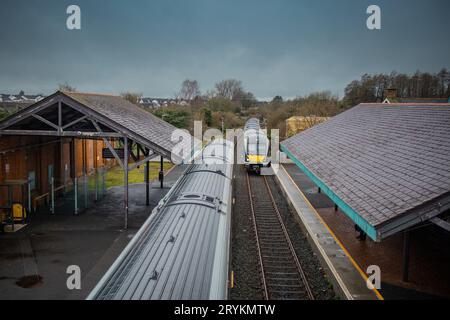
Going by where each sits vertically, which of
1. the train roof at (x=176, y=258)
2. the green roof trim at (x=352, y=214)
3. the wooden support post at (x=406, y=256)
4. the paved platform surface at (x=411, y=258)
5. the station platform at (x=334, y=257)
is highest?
the green roof trim at (x=352, y=214)

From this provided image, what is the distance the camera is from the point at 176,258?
6.20m

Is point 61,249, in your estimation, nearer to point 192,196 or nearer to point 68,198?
point 192,196

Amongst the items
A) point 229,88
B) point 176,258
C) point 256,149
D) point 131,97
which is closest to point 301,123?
point 256,149

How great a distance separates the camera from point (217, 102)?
68.4 metres

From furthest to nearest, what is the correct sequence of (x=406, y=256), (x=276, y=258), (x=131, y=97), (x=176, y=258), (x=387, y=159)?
1. (x=131, y=97)
2. (x=276, y=258)
3. (x=387, y=159)
4. (x=406, y=256)
5. (x=176, y=258)

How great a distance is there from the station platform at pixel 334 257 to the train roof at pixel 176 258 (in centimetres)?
336

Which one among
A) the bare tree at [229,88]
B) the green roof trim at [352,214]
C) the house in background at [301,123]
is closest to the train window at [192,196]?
the green roof trim at [352,214]

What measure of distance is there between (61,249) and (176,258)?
741 centimetres

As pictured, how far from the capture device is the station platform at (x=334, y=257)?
356 inches

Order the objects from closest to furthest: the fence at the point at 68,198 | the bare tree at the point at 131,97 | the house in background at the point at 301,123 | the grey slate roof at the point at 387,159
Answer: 1. the grey slate roof at the point at 387,159
2. the fence at the point at 68,198
3. the house in background at the point at 301,123
4. the bare tree at the point at 131,97

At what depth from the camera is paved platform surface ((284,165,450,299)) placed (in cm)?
924

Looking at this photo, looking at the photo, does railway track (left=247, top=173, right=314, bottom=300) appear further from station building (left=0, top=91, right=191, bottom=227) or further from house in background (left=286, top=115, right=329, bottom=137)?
house in background (left=286, top=115, right=329, bottom=137)

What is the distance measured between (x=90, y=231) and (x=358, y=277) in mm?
9358

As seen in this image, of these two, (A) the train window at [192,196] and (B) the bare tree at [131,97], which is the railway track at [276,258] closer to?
(A) the train window at [192,196]
